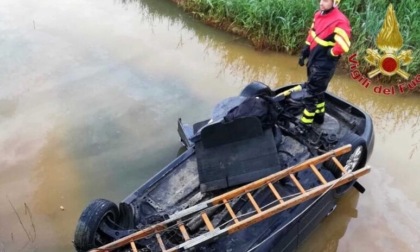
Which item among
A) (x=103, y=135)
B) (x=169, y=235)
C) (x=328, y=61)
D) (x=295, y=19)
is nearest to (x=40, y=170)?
(x=103, y=135)

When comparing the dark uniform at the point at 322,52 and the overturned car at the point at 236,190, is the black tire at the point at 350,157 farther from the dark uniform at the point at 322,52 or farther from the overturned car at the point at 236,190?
the dark uniform at the point at 322,52

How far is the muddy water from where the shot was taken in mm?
5305

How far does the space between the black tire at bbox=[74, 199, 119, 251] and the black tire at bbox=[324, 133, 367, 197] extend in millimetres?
2070

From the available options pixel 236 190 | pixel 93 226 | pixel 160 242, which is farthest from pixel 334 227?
pixel 93 226

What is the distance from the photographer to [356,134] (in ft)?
16.6

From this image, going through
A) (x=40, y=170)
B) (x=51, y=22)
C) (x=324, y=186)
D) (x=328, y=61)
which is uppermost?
(x=328, y=61)

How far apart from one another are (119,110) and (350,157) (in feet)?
11.0

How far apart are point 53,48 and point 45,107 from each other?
1737 millimetres

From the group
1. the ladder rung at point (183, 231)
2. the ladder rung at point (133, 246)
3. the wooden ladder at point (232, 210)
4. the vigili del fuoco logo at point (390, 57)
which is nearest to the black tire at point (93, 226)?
the wooden ladder at point (232, 210)

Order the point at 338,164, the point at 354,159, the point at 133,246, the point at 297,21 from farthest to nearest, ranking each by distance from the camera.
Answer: the point at 297,21, the point at 354,159, the point at 338,164, the point at 133,246

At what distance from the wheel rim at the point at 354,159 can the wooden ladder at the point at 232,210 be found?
1.10 ft

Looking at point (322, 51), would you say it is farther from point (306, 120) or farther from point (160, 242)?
point (160, 242)

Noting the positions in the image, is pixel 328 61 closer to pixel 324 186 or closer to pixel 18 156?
pixel 324 186

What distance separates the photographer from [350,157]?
4777 millimetres
